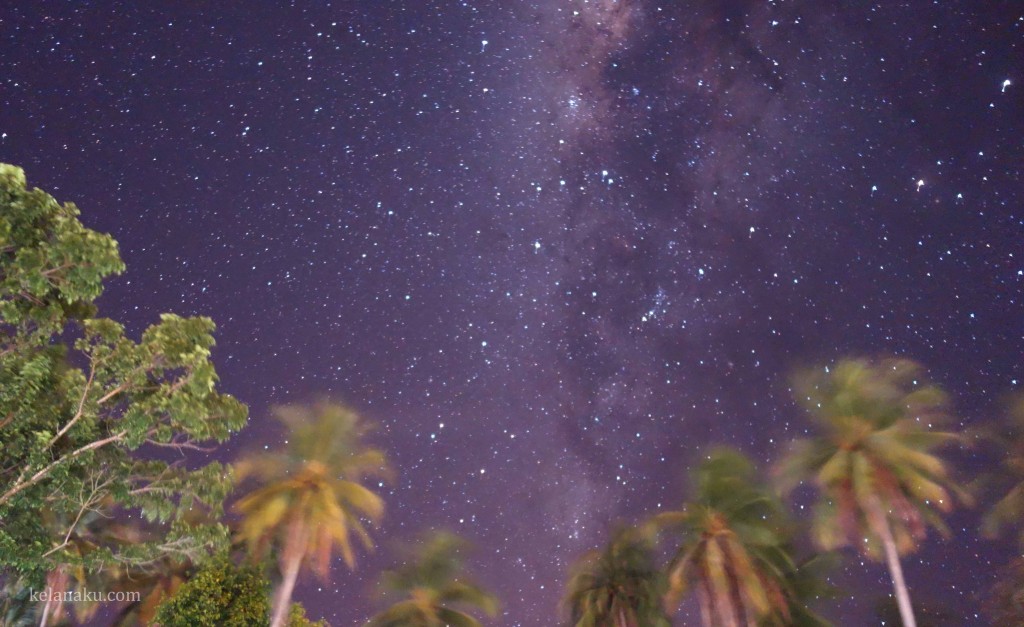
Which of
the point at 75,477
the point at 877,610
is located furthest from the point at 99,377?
the point at 877,610

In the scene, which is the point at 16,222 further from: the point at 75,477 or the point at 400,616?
the point at 400,616

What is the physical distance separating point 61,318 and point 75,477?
369cm

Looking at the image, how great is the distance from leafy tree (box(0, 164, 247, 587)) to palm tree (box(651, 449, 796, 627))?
19.6m

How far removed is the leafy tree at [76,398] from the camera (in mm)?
13438

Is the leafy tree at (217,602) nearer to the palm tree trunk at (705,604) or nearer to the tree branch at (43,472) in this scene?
the tree branch at (43,472)

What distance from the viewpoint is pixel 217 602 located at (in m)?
22.2

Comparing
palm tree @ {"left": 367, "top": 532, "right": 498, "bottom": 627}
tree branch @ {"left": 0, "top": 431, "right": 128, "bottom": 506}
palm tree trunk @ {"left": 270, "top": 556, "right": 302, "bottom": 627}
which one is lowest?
tree branch @ {"left": 0, "top": 431, "right": 128, "bottom": 506}

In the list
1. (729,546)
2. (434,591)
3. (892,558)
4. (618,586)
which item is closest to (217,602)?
(434,591)

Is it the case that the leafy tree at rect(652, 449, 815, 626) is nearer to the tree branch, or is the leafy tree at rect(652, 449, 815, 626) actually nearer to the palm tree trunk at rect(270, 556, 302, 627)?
the palm tree trunk at rect(270, 556, 302, 627)

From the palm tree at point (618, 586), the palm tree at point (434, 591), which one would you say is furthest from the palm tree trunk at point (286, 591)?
the palm tree at point (618, 586)

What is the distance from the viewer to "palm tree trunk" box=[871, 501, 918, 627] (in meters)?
Result: 24.6

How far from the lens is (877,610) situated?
120ft

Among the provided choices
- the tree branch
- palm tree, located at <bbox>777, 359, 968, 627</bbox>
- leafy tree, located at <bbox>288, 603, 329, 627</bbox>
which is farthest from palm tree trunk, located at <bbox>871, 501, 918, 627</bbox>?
the tree branch

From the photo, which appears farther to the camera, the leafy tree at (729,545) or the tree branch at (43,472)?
the leafy tree at (729,545)
